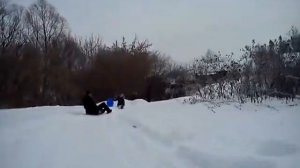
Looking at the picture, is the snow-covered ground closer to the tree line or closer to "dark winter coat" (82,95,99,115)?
"dark winter coat" (82,95,99,115)

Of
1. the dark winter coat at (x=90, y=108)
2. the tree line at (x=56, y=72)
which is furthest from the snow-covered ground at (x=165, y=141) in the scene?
the tree line at (x=56, y=72)

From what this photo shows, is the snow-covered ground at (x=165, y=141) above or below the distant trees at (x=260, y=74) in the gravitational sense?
below

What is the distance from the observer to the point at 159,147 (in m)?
10.1

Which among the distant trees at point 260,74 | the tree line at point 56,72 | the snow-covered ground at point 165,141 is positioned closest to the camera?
the snow-covered ground at point 165,141

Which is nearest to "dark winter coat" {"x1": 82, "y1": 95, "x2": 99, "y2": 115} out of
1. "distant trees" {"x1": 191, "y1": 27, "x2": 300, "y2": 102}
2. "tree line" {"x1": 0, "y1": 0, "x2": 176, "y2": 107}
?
"distant trees" {"x1": 191, "y1": 27, "x2": 300, "y2": 102}

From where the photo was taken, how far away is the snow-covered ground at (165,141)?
25.9 ft

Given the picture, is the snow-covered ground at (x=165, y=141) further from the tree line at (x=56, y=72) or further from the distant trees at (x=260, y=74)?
the tree line at (x=56, y=72)

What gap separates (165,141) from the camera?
10.7 metres

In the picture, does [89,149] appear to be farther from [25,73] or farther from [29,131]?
[25,73]

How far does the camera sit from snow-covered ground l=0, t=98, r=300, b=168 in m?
7.90

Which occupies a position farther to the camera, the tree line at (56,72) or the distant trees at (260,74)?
the tree line at (56,72)

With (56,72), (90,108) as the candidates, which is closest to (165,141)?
(90,108)

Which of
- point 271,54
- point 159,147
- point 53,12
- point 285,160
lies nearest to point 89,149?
point 159,147

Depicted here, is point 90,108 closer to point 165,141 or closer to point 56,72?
point 165,141
